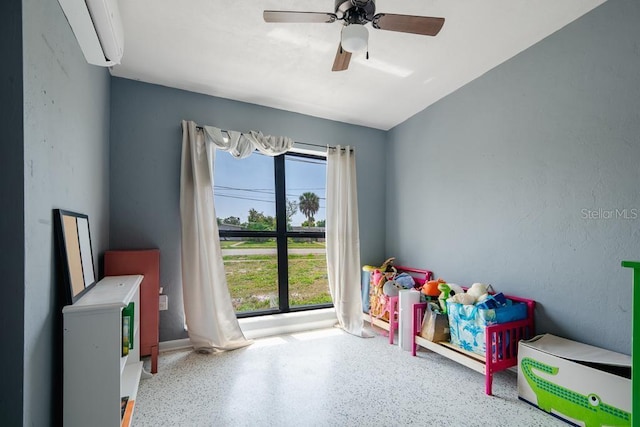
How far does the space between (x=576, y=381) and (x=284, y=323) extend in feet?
7.93

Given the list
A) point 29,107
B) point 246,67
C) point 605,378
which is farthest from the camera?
point 246,67

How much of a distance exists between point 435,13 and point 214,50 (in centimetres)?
160

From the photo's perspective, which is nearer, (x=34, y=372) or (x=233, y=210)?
(x=34, y=372)

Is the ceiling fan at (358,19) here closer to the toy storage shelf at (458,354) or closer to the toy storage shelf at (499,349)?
the toy storage shelf at (499,349)

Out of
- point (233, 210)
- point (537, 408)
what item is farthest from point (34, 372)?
point (537, 408)

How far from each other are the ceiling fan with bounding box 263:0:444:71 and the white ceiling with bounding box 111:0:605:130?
0.95 feet

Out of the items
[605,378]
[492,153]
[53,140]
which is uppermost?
[492,153]

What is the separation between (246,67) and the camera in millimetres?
2510

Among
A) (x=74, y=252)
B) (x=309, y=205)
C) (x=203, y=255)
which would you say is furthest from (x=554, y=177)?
(x=74, y=252)

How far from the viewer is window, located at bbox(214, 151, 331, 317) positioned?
3.18 m

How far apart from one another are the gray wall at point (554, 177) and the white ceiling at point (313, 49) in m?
0.24

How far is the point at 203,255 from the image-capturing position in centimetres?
273

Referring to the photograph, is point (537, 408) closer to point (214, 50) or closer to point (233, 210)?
point (233, 210)

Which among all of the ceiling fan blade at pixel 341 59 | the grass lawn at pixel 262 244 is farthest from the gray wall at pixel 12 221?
the grass lawn at pixel 262 244
